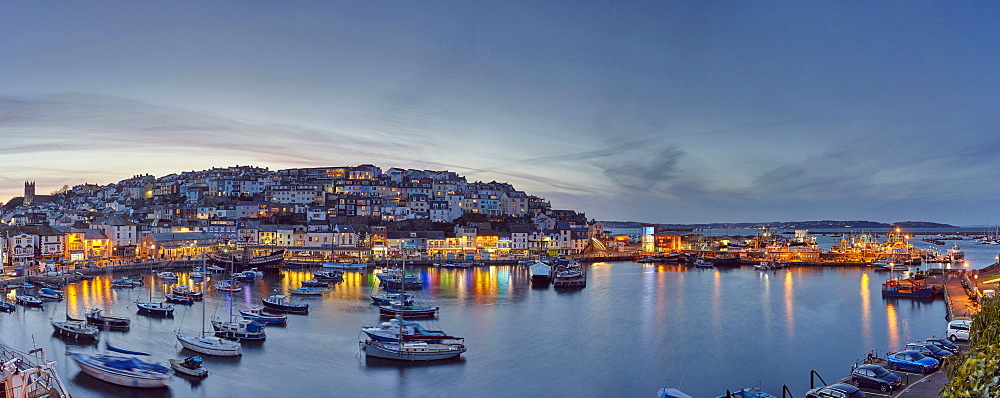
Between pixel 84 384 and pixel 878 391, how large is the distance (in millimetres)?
15145

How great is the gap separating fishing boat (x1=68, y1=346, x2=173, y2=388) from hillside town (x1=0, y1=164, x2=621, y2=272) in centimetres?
2209

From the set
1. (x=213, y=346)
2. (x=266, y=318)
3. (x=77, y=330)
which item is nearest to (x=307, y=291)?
(x=266, y=318)

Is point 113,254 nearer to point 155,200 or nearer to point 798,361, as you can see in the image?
point 155,200

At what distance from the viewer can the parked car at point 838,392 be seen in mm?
10078

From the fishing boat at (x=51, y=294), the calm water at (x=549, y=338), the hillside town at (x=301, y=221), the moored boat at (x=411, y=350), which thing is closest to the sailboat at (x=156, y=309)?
the calm water at (x=549, y=338)

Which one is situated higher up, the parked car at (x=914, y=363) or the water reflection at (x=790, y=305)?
the parked car at (x=914, y=363)

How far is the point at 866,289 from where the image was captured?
96.8 feet

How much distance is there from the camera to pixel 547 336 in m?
18.4

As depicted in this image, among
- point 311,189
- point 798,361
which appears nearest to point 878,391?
point 798,361

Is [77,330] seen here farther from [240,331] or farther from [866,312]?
[866,312]

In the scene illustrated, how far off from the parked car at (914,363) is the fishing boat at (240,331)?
1495 centimetres

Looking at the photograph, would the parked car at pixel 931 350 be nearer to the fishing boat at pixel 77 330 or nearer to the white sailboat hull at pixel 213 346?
the white sailboat hull at pixel 213 346

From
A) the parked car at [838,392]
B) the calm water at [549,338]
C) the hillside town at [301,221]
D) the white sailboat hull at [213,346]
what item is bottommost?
the calm water at [549,338]

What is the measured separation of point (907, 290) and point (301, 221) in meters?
40.8
